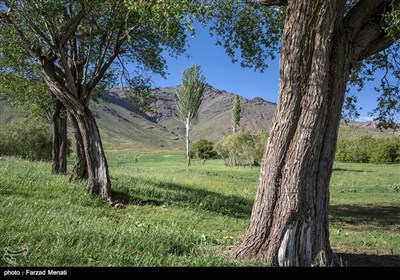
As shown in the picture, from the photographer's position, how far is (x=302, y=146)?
19.3 ft

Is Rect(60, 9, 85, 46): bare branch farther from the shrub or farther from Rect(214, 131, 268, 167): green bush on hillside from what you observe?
the shrub

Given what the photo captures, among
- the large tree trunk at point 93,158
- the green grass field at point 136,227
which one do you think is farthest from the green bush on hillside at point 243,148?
the large tree trunk at point 93,158

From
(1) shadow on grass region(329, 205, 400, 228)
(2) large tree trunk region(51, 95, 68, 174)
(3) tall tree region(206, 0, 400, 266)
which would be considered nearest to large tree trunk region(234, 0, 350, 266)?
(3) tall tree region(206, 0, 400, 266)

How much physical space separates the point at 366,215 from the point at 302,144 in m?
12.4

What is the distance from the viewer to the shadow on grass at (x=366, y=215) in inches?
563

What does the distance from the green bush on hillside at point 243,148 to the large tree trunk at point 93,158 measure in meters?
45.8

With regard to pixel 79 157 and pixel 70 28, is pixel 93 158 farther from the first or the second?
pixel 70 28

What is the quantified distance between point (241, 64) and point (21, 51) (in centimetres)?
Answer: 908

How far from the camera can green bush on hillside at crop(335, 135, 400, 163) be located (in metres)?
72.1

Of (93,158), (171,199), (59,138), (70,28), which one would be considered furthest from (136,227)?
(59,138)

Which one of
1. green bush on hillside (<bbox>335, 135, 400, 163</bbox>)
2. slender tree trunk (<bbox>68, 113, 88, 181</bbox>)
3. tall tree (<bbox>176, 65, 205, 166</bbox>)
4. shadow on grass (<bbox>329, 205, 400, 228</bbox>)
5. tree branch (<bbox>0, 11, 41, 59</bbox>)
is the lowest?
shadow on grass (<bbox>329, 205, 400, 228</bbox>)

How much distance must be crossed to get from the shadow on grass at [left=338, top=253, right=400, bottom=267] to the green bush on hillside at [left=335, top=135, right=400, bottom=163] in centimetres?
7176

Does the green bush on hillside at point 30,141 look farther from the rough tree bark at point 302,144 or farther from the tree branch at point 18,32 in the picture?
the rough tree bark at point 302,144
